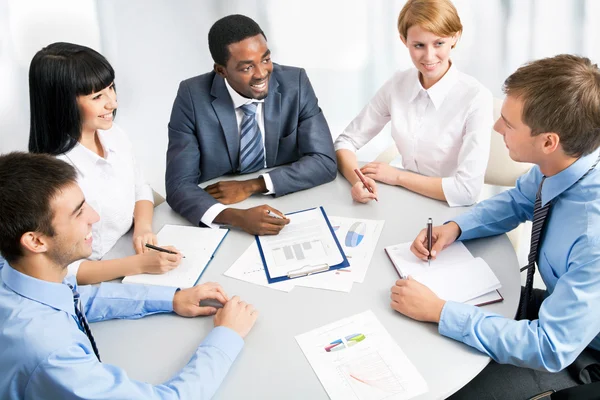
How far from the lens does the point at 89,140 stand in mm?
1841

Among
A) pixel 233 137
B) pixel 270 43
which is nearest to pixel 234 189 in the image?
pixel 233 137

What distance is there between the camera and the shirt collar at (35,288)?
1.17 meters

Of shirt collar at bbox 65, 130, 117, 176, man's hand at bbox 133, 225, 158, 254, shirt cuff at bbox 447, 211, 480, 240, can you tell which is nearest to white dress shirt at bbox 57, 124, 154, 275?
shirt collar at bbox 65, 130, 117, 176

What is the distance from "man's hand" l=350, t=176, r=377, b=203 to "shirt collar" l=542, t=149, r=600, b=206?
0.60 metres

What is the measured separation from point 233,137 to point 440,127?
77 centimetres

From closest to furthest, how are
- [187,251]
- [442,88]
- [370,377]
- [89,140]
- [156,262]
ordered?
[370,377], [156,262], [187,251], [89,140], [442,88]

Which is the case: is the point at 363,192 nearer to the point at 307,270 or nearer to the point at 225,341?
the point at 307,270

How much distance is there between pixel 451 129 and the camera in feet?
6.78

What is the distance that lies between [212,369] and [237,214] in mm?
665

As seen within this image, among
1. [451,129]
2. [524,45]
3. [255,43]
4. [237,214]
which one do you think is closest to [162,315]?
[237,214]

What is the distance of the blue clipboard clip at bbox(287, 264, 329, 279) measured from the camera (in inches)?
61.4

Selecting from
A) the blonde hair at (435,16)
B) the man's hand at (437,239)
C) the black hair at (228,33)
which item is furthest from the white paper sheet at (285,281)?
the blonde hair at (435,16)

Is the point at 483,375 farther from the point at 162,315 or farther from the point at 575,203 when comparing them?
the point at 162,315

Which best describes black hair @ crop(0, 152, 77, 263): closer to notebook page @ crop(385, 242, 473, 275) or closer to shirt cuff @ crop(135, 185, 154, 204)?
shirt cuff @ crop(135, 185, 154, 204)
